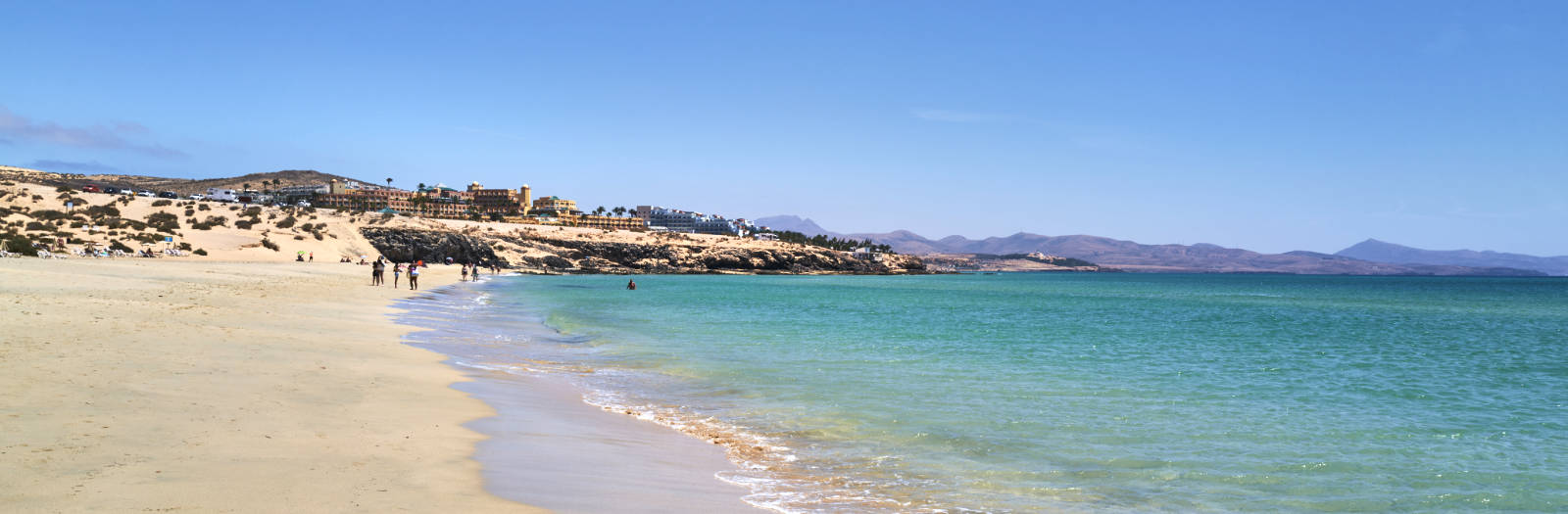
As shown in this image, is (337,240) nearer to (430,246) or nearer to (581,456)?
(430,246)

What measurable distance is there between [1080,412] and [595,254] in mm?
140030

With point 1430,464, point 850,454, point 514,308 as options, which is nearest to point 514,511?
point 850,454

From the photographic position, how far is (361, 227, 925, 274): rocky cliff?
399ft

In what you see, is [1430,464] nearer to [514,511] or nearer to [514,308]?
[514,511]

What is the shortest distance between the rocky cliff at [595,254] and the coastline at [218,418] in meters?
105

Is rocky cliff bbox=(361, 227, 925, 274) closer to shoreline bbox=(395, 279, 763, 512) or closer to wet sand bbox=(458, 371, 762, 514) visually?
shoreline bbox=(395, 279, 763, 512)

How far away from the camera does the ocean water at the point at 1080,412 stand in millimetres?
8250

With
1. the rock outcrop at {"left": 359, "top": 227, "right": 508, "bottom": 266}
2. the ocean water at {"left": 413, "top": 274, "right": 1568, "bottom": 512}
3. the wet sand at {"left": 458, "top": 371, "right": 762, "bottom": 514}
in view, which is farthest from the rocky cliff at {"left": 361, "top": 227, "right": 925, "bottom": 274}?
the wet sand at {"left": 458, "top": 371, "right": 762, "bottom": 514}

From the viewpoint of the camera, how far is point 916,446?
33.1 feet

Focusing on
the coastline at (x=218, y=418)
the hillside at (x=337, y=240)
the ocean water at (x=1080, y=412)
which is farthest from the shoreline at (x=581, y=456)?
the hillside at (x=337, y=240)

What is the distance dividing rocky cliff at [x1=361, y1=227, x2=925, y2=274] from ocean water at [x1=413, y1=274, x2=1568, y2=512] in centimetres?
10302

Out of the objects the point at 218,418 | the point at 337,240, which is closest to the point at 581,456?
the point at 218,418

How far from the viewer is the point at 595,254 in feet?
482

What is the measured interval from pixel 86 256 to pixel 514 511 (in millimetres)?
55664
